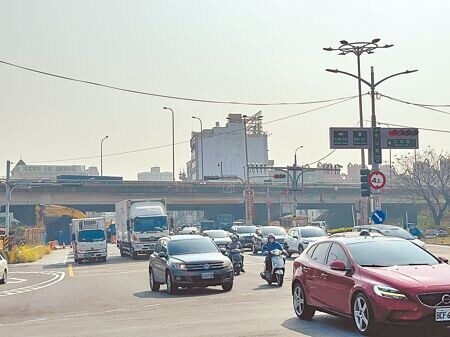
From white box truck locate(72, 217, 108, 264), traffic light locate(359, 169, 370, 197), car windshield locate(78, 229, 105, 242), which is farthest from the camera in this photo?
car windshield locate(78, 229, 105, 242)

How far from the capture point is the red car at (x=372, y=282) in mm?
10945

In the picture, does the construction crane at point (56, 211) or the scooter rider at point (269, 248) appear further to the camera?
the construction crane at point (56, 211)

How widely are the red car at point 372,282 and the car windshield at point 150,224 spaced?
1288 inches

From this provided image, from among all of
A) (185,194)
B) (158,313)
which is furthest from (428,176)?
Result: (158,313)

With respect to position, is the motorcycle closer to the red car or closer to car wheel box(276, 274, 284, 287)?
car wheel box(276, 274, 284, 287)

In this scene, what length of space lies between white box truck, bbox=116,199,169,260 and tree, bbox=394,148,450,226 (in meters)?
49.1

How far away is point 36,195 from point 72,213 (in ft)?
47.0

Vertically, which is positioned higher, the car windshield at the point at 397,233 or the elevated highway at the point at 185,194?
the elevated highway at the point at 185,194

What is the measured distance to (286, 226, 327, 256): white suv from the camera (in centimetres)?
4069

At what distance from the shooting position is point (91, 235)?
48562 millimetres

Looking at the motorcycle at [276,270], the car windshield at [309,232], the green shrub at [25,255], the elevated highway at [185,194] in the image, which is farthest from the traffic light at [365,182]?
the elevated highway at [185,194]

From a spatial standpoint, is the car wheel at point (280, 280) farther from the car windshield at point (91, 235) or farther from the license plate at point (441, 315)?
the car windshield at point (91, 235)

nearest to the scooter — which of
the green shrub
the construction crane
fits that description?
the green shrub

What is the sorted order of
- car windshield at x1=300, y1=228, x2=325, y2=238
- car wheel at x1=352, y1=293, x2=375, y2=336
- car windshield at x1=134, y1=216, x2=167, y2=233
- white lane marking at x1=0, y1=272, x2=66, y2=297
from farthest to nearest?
1. car windshield at x1=134, y1=216, x2=167, y2=233
2. car windshield at x1=300, y1=228, x2=325, y2=238
3. white lane marking at x1=0, y1=272, x2=66, y2=297
4. car wheel at x1=352, y1=293, x2=375, y2=336
